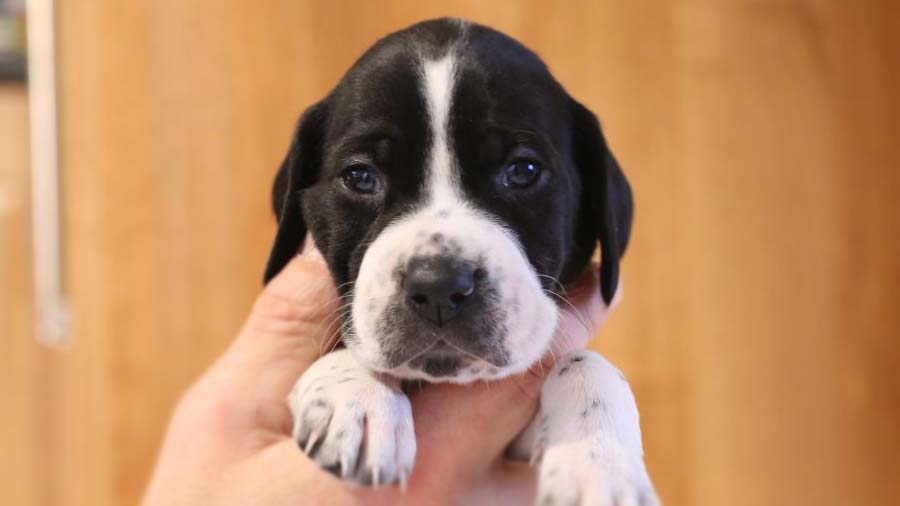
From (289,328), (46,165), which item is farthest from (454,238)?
(46,165)

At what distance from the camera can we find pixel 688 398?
3.27 m

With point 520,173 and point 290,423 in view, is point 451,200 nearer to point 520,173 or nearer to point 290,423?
point 520,173

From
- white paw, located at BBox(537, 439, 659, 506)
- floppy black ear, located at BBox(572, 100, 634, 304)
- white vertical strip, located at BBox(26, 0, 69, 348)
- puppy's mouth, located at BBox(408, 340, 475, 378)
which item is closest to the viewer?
white paw, located at BBox(537, 439, 659, 506)

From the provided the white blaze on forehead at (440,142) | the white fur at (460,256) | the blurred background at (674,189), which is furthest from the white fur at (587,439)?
the blurred background at (674,189)

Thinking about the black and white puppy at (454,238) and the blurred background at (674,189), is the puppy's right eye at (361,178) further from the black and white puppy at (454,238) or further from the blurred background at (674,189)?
the blurred background at (674,189)

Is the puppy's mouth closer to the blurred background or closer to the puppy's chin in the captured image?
the puppy's chin

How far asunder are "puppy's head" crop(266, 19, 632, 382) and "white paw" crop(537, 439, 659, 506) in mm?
225

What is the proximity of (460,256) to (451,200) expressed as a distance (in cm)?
21

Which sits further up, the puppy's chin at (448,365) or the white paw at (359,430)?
the puppy's chin at (448,365)

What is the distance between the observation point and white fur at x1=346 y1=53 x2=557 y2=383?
67.3 inches

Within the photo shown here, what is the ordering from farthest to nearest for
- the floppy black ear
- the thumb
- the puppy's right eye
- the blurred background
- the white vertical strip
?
the white vertical strip < the blurred background < the thumb < the floppy black ear < the puppy's right eye

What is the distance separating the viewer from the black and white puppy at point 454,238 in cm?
166

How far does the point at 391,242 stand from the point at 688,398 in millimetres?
1955

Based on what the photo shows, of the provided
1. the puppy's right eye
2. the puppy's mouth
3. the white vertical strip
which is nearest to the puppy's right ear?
the puppy's right eye
